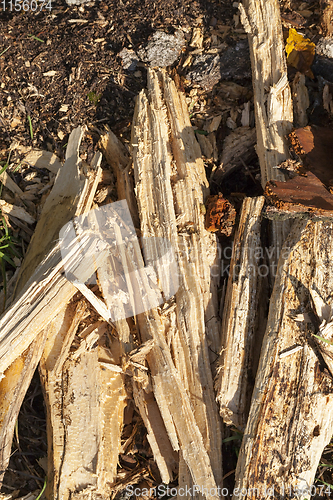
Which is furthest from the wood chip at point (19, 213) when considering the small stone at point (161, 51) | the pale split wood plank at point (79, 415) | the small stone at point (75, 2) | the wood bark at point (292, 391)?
the wood bark at point (292, 391)

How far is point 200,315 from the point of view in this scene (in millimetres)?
2676

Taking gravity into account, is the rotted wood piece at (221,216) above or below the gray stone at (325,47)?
below

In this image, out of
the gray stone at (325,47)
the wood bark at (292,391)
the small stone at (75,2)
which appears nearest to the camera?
the wood bark at (292,391)

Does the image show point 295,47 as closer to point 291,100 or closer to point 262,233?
point 291,100

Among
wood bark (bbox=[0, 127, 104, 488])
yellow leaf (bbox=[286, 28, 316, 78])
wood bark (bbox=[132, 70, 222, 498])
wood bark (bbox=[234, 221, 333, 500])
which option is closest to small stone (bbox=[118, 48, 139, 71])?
wood bark (bbox=[132, 70, 222, 498])

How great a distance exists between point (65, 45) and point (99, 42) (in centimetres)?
33

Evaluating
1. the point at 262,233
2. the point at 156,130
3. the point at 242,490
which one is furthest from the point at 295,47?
the point at 242,490

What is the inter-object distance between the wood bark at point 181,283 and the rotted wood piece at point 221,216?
0.09 meters

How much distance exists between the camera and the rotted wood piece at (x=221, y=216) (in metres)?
2.80

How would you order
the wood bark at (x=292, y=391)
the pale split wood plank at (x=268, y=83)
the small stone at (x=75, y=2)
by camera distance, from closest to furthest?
the wood bark at (x=292, y=391), the pale split wood plank at (x=268, y=83), the small stone at (x=75, y=2)

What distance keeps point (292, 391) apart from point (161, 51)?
3102 millimetres

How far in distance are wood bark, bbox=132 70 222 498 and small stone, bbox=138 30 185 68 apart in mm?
221

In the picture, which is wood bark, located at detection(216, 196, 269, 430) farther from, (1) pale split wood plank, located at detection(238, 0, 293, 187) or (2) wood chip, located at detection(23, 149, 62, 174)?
(2) wood chip, located at detection(23, 149, 62, 174)

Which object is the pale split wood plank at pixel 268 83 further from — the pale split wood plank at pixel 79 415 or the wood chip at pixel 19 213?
the wood chip at pixel 19 213
